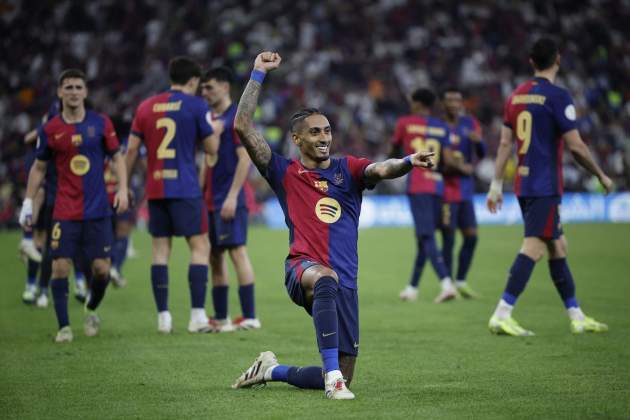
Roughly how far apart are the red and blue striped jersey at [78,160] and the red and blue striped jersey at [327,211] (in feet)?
10.6

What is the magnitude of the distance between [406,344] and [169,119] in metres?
2.96

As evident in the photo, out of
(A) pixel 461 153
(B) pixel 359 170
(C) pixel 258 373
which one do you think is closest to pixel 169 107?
(B) pixel 359 170

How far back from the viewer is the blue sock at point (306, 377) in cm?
626

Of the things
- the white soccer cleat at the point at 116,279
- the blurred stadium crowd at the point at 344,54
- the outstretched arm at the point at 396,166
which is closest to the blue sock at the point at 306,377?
the outstretched arm at the point at 396,166

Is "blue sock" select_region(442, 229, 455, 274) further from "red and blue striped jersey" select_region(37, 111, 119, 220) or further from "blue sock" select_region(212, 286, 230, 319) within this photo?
"red and blue striped jersey" select_region(37, 111, 119, 220)

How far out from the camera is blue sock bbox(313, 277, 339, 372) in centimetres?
589

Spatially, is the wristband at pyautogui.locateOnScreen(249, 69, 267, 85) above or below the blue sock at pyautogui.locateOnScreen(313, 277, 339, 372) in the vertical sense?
above

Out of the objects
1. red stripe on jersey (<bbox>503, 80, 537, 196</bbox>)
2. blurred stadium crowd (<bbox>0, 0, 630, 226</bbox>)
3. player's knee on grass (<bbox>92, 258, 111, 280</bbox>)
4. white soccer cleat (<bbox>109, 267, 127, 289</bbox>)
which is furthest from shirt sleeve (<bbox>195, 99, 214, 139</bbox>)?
blurred stadium crowd (<bbox>0, 0, 630, 226</bbox>)

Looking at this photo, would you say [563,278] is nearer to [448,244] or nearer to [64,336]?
[448,244]

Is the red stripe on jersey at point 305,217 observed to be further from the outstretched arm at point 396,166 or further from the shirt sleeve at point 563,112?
the shirt sleeve at point 563,112

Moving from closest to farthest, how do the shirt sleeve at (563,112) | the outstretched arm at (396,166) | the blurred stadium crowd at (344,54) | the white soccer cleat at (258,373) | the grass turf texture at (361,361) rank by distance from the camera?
1. the outstretched arm at (396,166)
2. the grass turf texture at (361,361)
3. the white soccer cleat at (258,373)
4. the shirt sleeve at (563,112)
5. the blurred stadium crowd at (344,54)

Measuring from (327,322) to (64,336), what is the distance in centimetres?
379

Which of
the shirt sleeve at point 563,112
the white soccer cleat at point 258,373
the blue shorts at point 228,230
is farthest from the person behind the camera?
the blue shorts at point 228,230

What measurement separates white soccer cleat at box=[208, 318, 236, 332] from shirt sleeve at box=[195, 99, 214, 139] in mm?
1793
